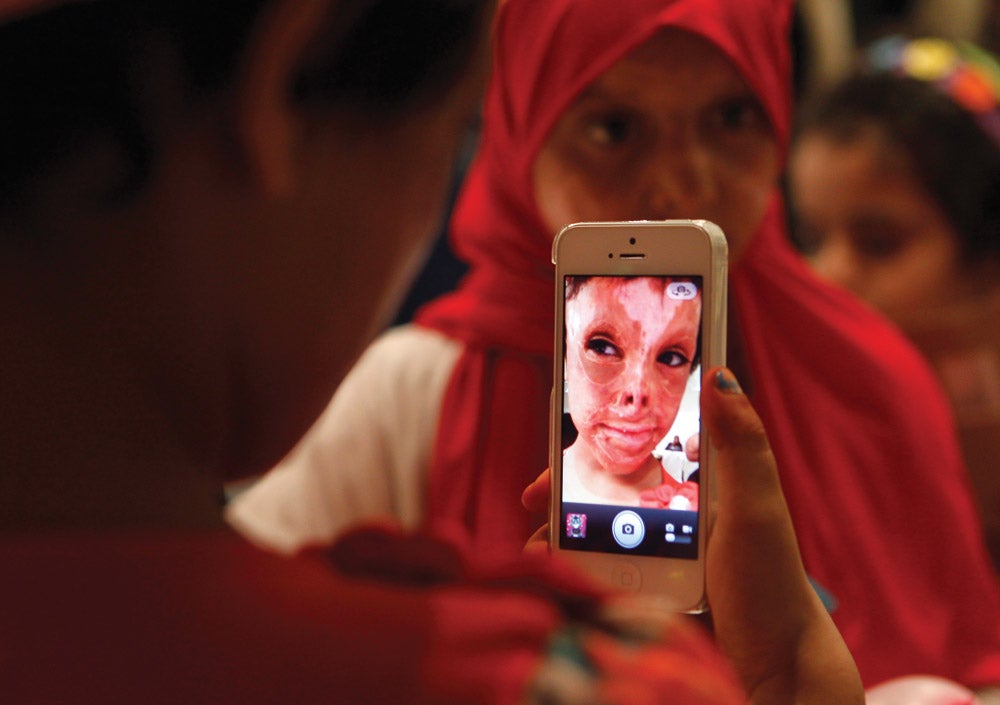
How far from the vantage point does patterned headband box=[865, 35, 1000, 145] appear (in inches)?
36.6

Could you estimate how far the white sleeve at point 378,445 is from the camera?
0.52 metres

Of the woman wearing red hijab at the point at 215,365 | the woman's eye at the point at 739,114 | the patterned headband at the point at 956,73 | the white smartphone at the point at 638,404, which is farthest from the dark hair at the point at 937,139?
the woman wearing red hijab at the point at 215,365

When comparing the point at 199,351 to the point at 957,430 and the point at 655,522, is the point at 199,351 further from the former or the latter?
the point at 957,430

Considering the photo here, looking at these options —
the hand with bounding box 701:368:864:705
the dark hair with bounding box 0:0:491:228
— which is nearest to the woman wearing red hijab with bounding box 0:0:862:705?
the dark hair with bounding box 0:0:491:228

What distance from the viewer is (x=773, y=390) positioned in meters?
0.50

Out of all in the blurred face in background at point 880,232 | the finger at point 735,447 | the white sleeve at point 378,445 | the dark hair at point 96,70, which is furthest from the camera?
the blurred face in background at point 880,232

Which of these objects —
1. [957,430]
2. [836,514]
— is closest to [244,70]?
[836,514]

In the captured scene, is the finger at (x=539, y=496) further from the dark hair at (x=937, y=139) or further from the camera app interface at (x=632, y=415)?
the dark hair at (x=937, y=139)

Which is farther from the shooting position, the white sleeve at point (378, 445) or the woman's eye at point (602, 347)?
the white sleeve at point (378, 445)

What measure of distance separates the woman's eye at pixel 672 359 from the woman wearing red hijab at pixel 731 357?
5 cm

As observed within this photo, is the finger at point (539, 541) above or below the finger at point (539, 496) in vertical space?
below

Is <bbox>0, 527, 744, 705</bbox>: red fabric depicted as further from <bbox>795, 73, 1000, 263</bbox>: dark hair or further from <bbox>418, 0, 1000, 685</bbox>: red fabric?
<bbox>795, 73, 1000, 263</bbox>: dark hair

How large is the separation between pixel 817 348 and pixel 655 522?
8.8 inches

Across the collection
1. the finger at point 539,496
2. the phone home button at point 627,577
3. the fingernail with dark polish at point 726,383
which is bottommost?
the phone home button at point 627,577
